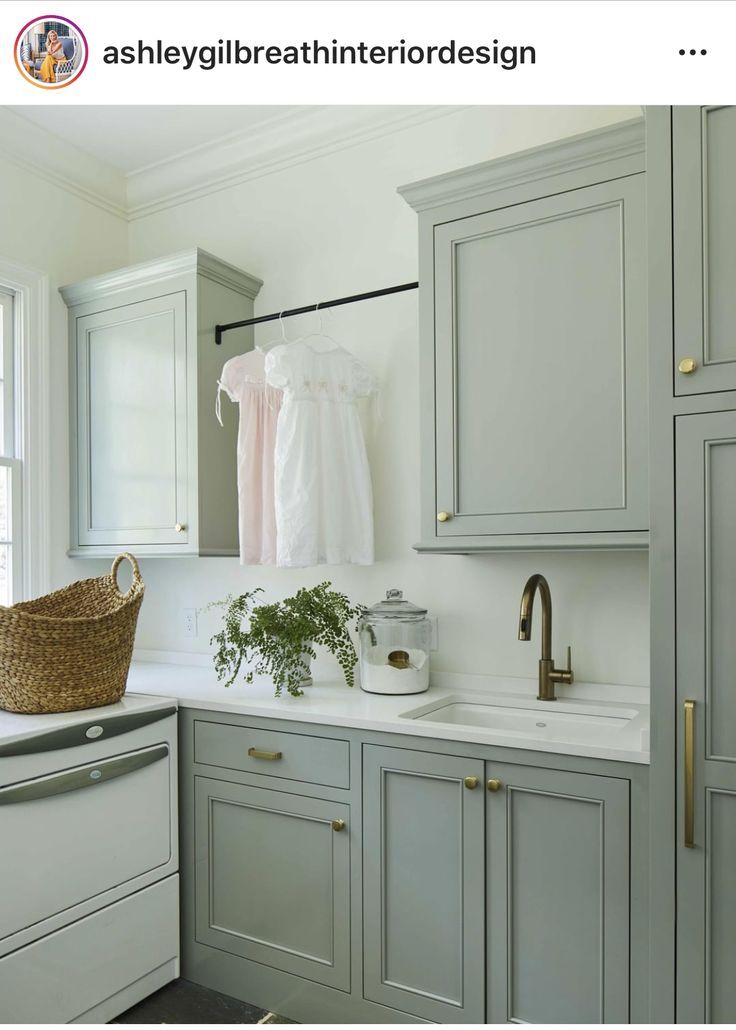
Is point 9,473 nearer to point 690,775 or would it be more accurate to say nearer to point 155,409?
point 155,409

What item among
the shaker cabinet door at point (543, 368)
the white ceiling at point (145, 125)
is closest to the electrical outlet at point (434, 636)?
the shaker cabinet door at point (543, 368)

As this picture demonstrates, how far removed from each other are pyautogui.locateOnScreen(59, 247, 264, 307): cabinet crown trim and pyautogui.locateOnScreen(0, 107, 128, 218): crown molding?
416 millimetres

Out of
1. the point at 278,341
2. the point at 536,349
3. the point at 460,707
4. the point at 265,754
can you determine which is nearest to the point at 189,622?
the point at 265,754

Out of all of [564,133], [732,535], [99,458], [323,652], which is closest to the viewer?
[732,535]

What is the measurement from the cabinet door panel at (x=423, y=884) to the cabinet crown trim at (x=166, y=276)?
176 centimetres

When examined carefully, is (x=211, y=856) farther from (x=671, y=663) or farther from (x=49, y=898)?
(x=671, y=663)

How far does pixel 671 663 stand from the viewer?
5.26ft

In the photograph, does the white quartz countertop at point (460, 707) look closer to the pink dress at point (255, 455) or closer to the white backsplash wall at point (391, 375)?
the white backsplash wall at point (391, 375)

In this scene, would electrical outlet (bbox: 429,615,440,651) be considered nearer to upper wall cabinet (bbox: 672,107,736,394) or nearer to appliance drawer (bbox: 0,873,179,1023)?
appliance drawer (bbox: 0,873,179,1023)

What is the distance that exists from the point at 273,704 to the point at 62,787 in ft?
1.93

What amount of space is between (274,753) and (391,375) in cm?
129

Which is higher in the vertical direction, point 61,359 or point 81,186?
point 81,186

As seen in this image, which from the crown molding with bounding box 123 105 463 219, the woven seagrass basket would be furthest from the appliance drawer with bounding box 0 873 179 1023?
the crown molding with bounding box 123 105 463 219

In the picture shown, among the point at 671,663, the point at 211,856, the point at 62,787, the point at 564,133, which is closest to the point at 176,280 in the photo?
the point at 564,133
